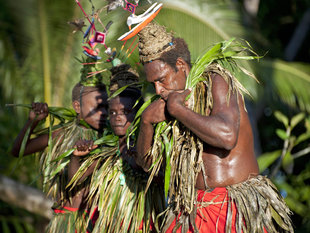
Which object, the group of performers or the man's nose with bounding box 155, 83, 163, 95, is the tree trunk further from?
the man's nose with bounding box 155, 83, 163, 95

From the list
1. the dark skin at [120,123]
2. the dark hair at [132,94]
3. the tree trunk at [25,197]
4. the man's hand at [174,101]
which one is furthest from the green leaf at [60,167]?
the tree trunk at [25,197]

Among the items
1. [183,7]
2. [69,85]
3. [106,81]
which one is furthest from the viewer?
[69,85]

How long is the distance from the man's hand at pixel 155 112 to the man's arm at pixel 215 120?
4.7 inches

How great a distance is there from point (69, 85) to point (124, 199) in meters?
2.69

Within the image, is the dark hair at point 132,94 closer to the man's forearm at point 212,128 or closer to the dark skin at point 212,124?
the dark skin at point 212,124

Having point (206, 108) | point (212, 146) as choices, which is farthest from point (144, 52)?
point (212, 146)

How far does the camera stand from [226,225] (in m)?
2.70

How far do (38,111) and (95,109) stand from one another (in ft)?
1.53

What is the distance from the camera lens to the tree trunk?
260 inches

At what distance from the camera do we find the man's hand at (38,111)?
12.4 ft

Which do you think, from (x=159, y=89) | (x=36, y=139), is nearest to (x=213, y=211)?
(x=159, y=89)

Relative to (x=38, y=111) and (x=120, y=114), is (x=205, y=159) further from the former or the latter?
(x=38, y=111)

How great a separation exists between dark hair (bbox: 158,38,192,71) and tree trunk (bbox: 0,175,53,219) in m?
4.13

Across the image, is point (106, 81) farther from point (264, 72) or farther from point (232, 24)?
point (264, 72)
